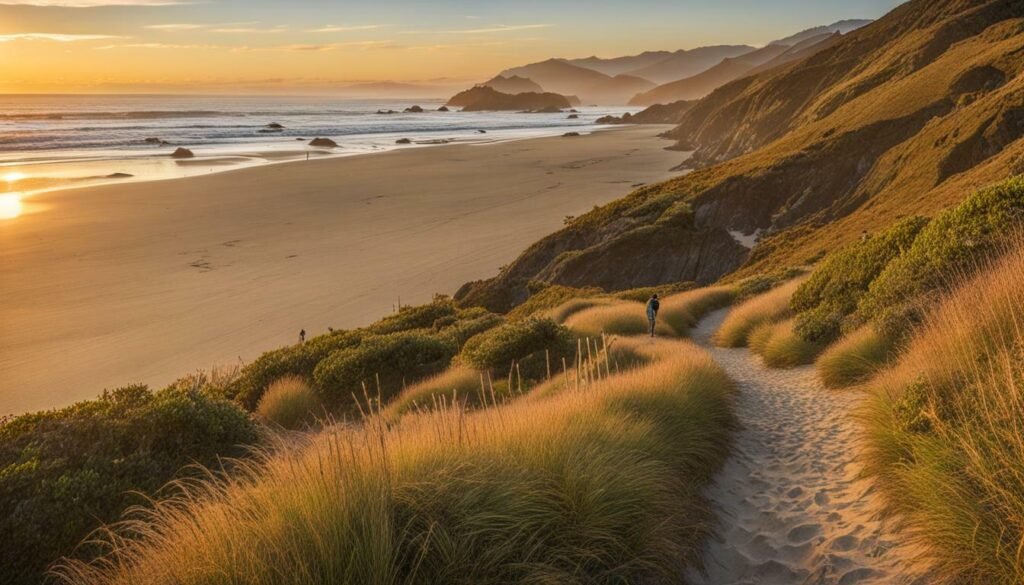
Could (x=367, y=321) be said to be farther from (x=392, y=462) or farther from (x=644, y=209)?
(x=392, y=462)

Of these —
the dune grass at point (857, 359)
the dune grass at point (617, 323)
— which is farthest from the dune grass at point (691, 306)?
the dune grass at point (857, 359)

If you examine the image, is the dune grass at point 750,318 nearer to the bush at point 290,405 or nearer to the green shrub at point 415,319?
the green shrub at point 415,319

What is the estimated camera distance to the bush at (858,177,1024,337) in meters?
10.5

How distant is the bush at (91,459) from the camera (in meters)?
5.82

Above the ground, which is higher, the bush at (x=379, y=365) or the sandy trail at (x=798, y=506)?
the sandy trail at (x=798, y=506)

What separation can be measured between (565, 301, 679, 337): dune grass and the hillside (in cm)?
1080

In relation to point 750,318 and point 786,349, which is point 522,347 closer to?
point 786,349

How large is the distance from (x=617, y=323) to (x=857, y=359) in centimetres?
896

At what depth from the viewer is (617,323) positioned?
19.5 meters

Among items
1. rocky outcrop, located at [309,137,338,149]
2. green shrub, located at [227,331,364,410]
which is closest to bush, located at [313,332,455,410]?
green shrub, located at [227,331,364,410]

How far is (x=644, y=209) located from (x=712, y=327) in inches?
717

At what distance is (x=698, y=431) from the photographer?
770cm

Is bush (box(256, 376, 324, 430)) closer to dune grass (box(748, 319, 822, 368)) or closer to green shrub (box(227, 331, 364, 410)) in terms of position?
green shrub (box(227, 331, 364, 410))

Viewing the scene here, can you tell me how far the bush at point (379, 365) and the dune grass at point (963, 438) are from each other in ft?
29.6
